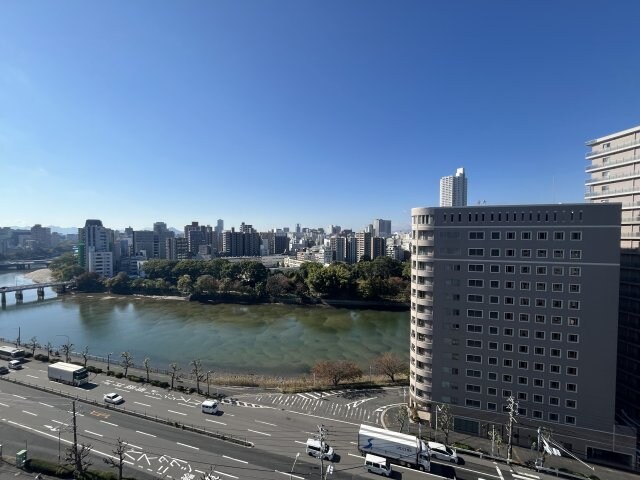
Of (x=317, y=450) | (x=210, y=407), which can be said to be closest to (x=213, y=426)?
(x=210, y=407)

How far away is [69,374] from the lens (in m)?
16.6

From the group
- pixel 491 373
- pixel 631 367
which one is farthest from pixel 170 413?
pixel 631 367

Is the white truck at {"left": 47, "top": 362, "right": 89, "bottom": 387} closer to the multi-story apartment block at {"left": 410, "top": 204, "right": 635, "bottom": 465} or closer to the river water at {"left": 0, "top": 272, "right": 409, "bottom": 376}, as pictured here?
the river water at {"left": 0, "top": 272, "right": 409, "bottom": 376}

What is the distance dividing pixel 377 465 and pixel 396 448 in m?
0.87

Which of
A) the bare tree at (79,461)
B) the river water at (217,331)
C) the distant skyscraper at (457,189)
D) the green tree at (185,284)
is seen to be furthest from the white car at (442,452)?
the distant skyscraper at (457,189)

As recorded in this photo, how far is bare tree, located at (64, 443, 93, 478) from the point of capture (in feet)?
31.6

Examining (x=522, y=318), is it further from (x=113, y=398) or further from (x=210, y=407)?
(x=113, y=398)

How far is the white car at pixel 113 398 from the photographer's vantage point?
14.6 meters

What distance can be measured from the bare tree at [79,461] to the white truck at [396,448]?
830 centimetres

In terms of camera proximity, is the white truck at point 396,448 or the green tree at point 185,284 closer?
the white truck at point 396,448

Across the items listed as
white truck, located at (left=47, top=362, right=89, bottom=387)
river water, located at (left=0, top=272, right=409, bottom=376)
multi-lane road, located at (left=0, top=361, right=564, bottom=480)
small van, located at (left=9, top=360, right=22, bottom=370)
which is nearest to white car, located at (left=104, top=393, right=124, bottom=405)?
multi-lane road, located at (left=0, top=361, right=564, bottom=480)

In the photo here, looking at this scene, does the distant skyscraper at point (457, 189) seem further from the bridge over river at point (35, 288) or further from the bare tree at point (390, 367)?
the bridge over river at point (35, 288)

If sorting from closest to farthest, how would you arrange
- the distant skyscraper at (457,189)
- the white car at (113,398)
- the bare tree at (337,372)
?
1. the white car at (113,398)
2. the bare tree at (337,372)
3. the distant skyscraper at (457,189)

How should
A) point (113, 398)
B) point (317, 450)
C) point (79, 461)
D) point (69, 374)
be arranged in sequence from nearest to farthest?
point (79, 461) < point (317, 450) < point (113, 398) < point (69, 374)
